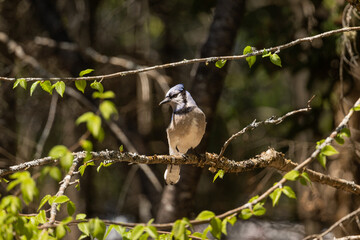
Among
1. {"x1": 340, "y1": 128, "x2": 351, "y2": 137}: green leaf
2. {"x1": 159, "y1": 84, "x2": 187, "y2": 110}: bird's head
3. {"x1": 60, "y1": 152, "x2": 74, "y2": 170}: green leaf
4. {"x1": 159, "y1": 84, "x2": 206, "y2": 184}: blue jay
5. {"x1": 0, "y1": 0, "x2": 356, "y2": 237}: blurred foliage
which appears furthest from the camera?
{"x1": 0, "y1": 0, "x2": 356, "y2": 237}: blurred foliage

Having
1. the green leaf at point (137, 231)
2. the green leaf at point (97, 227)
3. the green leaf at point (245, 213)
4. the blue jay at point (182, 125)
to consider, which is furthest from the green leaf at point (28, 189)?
the blue jay at point (182, 125)

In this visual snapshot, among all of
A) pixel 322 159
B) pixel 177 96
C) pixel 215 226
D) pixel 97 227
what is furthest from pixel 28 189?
pixel 177 96

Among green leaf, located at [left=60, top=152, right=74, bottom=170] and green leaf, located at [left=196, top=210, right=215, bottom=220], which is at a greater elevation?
green leaf, located at [left=60, top=152, right=74, bottom=170]

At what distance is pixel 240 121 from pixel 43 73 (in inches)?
109

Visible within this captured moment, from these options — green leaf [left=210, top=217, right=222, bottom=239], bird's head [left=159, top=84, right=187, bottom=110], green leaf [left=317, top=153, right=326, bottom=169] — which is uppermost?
bird's head [left=159, top=84, right=187, bottom=110]

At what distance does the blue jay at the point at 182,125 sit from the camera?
425cm

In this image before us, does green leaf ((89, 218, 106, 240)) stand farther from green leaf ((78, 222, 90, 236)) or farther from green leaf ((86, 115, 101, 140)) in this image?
green leaf ((86, 115, 101, 140))

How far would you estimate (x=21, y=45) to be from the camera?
6.31 m

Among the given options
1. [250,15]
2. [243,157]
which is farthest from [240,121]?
[250,15]

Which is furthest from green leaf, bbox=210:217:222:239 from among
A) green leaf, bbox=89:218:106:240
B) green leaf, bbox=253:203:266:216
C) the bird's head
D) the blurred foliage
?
the blurred foliage

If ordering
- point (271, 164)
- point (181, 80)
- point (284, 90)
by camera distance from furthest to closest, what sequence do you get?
point (284, 90)
point (181, 80)
point (271, 164)

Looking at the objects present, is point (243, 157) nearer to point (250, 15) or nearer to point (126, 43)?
point (250, 15)

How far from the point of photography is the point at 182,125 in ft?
14.3

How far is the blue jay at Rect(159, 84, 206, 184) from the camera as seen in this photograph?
425cm
